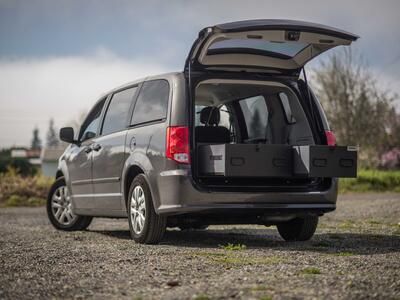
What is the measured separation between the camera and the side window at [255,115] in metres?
8.33

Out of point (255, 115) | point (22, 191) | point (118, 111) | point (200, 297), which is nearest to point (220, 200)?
point (255, 115)

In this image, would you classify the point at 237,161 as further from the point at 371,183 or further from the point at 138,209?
the point at 371,183

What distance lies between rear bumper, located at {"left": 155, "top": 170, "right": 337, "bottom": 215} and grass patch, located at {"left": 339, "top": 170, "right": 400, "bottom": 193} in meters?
14.7

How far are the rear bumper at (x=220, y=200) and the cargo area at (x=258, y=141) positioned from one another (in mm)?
185

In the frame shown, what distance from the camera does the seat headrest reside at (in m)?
8.38

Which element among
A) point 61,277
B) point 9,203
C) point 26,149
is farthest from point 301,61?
point 26,149

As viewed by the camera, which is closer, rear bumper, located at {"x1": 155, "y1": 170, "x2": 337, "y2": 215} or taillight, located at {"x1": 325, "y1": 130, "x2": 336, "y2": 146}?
rear bumper, located at {"x1": 155, "y1": 170, "x2": 337, "y2": 215}

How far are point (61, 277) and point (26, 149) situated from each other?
9851 cm

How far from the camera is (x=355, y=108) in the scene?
1316 inches

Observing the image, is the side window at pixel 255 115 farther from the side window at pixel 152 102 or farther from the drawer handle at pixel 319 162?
the drawer handle at pixel 319 162

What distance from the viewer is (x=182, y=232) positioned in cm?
970

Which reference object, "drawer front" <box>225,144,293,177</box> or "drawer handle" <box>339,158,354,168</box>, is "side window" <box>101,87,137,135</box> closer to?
"drawer front" <box>225,144,293,177</box>

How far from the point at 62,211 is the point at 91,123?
1.48m

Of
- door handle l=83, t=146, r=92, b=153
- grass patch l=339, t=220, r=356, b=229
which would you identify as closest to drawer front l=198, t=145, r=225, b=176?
door handle l=83, t=146, r=92, b=153
